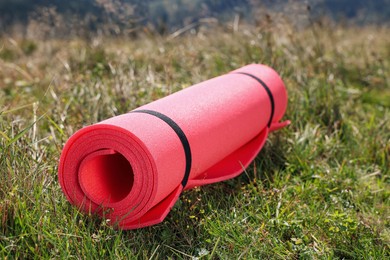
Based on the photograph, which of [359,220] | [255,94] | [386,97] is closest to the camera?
[359,220]

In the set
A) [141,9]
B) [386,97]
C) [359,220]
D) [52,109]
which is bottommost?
[386,97]

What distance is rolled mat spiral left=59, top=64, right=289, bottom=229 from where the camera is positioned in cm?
242

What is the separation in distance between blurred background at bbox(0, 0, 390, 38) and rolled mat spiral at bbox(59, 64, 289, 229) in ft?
5.35

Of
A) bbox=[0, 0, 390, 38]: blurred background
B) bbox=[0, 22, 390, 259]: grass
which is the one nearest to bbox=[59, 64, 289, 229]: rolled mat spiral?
bbox=[0, 22, 390, 259]: grass

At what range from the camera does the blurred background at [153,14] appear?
469cm

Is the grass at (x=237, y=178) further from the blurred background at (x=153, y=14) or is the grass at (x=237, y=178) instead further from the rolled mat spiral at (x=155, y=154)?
the blurred background at (x=153, y=14)

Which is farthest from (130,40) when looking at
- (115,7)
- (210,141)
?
(210,141)

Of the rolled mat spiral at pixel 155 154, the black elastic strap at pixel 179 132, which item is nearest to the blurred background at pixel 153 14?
the rolled mat spiral at pixel 155 154

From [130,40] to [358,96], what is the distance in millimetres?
3742

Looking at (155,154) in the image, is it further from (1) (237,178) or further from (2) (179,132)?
(1) (237,178)

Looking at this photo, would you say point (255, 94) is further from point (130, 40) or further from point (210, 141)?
point (130, 40)

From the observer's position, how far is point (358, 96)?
16.8ft

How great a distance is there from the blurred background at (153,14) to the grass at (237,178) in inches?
8.9

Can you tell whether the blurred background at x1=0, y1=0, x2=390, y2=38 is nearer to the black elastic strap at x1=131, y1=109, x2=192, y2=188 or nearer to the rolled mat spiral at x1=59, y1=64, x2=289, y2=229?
the rolled mat spiral at x1=59, y1=64, x2=289, y2=229
